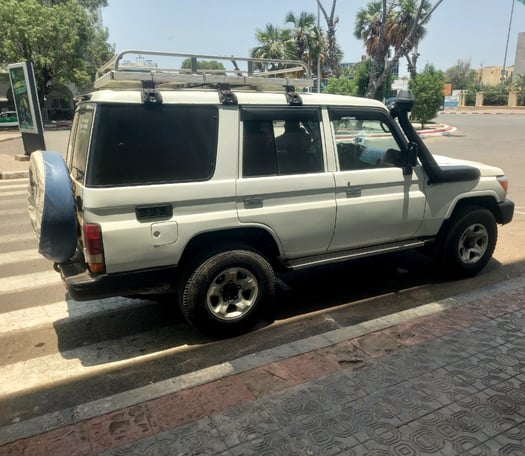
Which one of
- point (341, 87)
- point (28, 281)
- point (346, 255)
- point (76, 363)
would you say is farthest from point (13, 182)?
point (341, 87)

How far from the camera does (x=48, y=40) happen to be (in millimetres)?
35406

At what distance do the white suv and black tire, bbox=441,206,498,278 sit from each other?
0.82 ft

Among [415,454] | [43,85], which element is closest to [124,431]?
[415,454]

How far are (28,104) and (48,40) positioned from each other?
2511 cm

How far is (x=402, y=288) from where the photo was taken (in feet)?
15.9

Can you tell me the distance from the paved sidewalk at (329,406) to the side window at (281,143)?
144 centimetres

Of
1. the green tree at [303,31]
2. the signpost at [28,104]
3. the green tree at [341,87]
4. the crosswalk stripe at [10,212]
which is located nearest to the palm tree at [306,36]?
the green tree at [303,31]

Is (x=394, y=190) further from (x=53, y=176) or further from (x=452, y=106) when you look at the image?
(x=452, y=106)

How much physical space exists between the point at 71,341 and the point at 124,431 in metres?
1.44

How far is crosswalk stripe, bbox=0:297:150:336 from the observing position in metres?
4.20

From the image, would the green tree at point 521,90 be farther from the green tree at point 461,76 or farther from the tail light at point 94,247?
the tail light at point 94,247

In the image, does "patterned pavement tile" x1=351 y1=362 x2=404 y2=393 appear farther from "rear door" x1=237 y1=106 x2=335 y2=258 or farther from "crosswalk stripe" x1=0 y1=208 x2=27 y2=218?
"crosswalk stripe" x1=0 y1=208 x2=27 y2=218

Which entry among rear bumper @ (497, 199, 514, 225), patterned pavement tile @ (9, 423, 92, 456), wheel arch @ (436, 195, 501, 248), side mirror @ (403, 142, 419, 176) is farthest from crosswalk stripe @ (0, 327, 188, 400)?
rear bumper @ (497, 199, 514, 225)

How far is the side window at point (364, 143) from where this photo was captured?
4.12 metres
